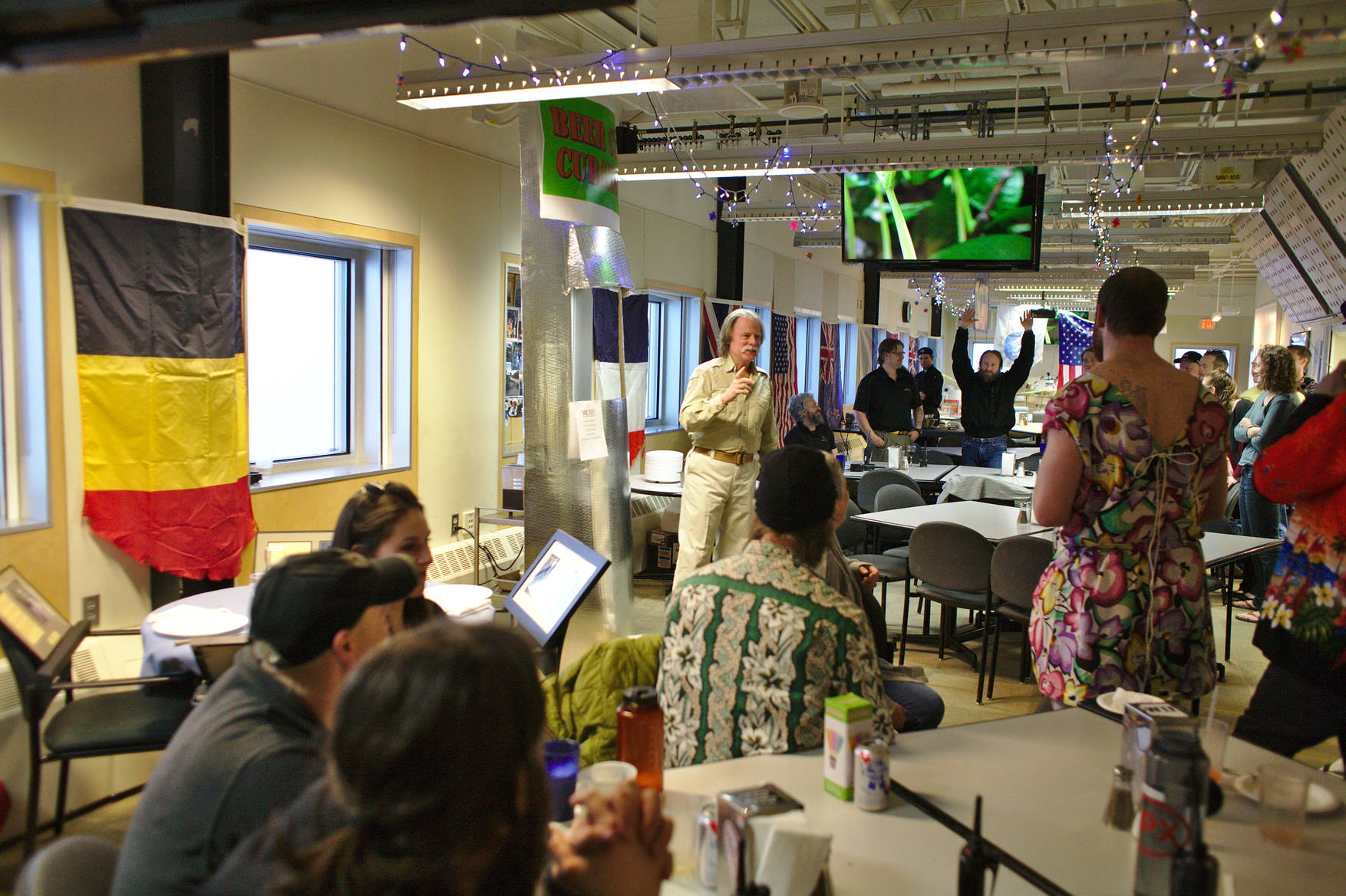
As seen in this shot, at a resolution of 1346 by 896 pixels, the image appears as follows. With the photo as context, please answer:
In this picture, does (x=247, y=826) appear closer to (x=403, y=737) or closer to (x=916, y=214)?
(x=403, y=737)

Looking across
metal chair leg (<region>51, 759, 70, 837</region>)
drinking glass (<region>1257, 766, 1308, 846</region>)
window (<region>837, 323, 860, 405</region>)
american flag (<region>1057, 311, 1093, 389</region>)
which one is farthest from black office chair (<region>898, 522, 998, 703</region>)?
american flag (<region>1057, 311, 1093, 389</region>)

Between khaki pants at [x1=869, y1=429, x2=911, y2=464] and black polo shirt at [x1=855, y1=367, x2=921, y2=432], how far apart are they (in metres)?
0.09

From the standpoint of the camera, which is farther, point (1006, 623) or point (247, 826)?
point (1006, 623)

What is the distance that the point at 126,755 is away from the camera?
365cm

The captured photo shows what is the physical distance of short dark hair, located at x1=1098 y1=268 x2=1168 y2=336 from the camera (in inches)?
94.3

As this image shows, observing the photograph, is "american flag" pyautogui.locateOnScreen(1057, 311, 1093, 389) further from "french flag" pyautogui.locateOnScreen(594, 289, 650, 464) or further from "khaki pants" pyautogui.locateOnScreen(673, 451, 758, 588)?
"khaki pants" pyautogui.locateOnScreen(673, 451, 758, 588)

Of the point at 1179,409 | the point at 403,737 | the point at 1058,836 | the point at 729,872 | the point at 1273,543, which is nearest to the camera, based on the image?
the point at 403,737

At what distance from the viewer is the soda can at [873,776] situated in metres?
1.69

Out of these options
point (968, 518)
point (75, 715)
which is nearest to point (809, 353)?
point (968, 518)

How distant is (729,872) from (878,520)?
13.5ft

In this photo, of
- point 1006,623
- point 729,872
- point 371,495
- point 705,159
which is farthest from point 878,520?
point 729,872

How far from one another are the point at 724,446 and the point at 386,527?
2934 mm

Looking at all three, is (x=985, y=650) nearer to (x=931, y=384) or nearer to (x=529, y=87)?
(x=529, y=87)

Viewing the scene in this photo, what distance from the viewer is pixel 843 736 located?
172cm
